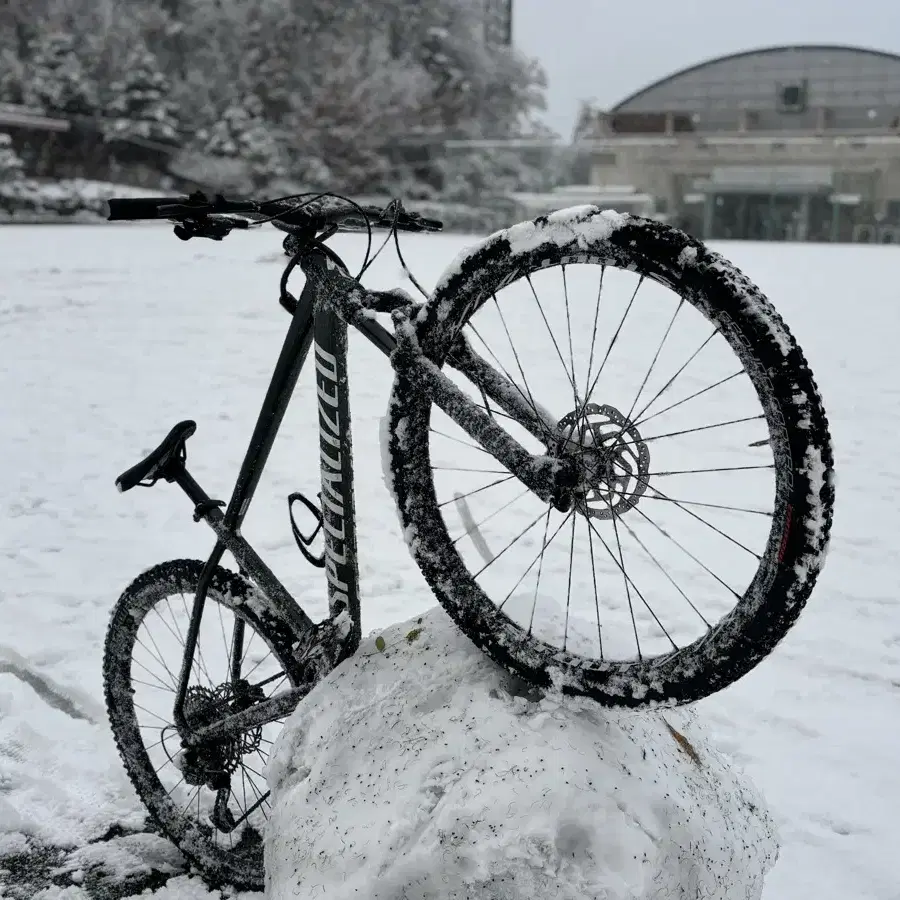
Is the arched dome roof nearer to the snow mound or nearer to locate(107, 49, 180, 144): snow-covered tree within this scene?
locate(107, 49, 180, 144): snow-covered tree

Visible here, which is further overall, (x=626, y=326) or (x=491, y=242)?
(x=626, y=326)

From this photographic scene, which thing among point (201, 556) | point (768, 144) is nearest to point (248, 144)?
point (768, 144)

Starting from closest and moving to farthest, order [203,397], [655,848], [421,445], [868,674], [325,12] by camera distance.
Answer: [655,848]
[421,445]
[868,674]
[203,397]
[325,12]

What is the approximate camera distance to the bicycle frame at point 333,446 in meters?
1.72

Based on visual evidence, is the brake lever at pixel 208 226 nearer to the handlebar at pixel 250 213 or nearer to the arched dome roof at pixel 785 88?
the handlebar at pixel 250 213

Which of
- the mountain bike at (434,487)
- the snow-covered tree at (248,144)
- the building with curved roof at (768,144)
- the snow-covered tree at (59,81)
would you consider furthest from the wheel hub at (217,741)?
the snow-covered tree at (59,81)

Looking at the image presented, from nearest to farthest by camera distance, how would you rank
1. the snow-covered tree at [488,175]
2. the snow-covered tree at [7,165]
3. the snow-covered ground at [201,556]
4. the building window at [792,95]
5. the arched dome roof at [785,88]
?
the snow-covered ground at [201,556] < the snow-covered tree at [7,165] < the snow-covered tree at [488,175] < the arched dome roof at [785,88] < the building window at [792,95]

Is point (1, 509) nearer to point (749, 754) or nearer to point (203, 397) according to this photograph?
point (203, 397)

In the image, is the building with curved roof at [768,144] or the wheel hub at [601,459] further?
the building with curved roof at [768,144]

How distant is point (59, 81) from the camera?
29359 mm

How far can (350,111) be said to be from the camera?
3080 centimetres

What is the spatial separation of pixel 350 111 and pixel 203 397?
26.2 meters

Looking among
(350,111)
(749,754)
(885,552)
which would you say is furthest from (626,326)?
(350,111)

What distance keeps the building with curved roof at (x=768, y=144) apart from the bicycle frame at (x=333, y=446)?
1044 inches
